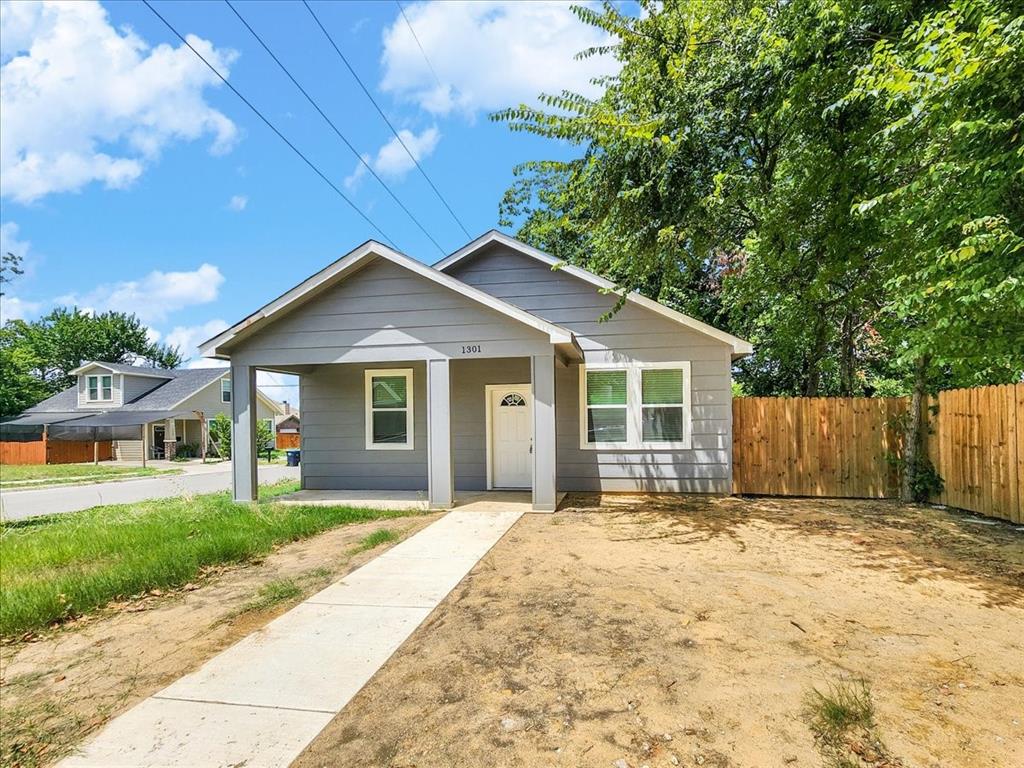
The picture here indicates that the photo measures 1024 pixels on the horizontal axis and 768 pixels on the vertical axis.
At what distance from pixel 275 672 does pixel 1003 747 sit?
151 inches

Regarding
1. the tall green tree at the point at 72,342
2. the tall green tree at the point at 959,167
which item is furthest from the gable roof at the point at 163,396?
the tall green tree at the point at 959,167

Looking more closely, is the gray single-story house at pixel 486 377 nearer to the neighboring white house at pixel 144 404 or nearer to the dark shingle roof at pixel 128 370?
the neighboring white house at pixel 144 404

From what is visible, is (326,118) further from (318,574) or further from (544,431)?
(318,574)


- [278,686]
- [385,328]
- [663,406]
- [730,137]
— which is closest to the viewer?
[278,686]

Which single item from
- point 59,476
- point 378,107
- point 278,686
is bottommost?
point 59,476

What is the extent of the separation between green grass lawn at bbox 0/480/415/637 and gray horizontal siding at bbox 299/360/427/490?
76.8 inches

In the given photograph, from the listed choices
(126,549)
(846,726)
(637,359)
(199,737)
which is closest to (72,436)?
(126,549)

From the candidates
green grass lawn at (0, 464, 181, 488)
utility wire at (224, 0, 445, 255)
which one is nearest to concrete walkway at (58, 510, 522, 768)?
utility wire at (224, 0, 445, 255)

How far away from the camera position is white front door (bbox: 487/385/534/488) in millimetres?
10305

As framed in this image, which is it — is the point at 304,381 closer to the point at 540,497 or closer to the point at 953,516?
the point at 540,497

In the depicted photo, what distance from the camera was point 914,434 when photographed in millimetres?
8867

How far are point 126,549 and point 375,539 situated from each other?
8.55 ft

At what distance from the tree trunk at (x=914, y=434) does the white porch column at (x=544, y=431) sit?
6.35 meters

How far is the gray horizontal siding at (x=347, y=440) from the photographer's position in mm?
10438
